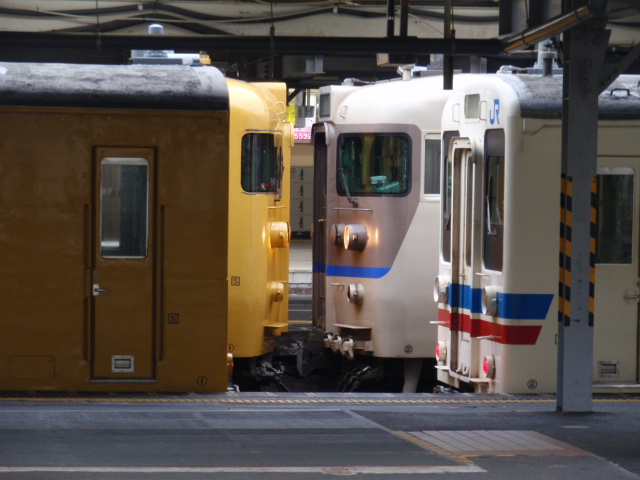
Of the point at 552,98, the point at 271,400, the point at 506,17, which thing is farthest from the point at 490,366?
the point at 506,17

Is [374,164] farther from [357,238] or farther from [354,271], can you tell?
[354,271]

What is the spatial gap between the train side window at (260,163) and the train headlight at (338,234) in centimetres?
93

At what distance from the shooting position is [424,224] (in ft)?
41.9

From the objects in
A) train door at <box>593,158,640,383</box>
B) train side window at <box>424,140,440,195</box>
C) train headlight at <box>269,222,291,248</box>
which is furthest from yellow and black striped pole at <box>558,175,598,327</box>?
train headlight at <box>269,222,291,248</box>

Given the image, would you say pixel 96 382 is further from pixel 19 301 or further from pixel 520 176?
pixel 520 176

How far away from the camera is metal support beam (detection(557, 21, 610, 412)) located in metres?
9.32

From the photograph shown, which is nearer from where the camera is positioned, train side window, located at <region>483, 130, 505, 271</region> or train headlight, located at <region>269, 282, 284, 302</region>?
train side window, located at <region>483, 130, 505, 271</region>

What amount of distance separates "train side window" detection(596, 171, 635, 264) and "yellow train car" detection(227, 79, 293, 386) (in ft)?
11.4

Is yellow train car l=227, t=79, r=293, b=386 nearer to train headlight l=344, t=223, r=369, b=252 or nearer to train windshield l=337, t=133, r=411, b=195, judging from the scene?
train headlight l=344, t=223, r=369, b=252

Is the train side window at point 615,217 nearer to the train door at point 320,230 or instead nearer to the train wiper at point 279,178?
the train wiper at point 279,178

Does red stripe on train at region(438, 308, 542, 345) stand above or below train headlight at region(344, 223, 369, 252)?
below

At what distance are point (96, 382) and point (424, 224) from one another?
429 cm

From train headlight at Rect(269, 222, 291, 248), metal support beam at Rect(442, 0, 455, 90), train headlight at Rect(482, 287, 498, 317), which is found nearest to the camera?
train headlight at Rect(482, 287, 498, 317)

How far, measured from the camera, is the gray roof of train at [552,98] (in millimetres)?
10430
